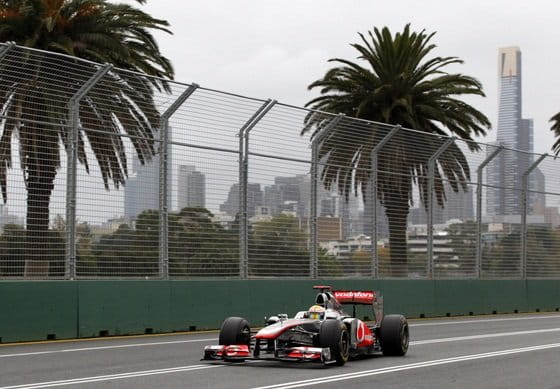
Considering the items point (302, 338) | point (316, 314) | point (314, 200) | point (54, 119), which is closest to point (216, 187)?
point (314, 200)

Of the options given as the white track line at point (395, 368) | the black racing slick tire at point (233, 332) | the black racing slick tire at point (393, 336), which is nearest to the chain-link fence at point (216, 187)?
the black racing slick tire at point (233, 332)

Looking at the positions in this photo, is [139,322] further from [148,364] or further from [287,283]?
[148,364]

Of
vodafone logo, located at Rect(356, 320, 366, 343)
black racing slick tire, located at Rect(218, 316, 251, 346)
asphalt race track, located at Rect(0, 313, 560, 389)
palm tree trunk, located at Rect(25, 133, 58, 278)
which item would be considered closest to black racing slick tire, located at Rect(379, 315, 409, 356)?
asphalt race track, located at Rect(0, 313, 560, 389)

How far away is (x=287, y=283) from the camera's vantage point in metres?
22.2

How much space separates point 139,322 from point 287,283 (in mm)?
Answer: 4397

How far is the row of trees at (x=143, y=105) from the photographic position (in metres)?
17.0

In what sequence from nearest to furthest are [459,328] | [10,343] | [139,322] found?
1. [10,343]
2. [139,322]
3. [459,328]

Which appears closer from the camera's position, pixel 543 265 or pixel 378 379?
pixel 378 379

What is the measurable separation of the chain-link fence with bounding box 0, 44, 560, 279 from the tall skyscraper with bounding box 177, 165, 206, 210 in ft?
0.08

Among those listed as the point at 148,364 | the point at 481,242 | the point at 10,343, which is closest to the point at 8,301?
the point at 10,343

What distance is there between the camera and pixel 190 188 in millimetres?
19625

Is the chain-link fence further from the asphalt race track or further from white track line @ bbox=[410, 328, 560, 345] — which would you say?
white track line @ bbox=[410, 328, 560, 345]

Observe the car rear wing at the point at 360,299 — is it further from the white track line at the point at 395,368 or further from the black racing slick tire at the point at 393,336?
the white track line at the point at 395,368

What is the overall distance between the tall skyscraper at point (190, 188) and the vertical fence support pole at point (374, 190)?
19.7ft
